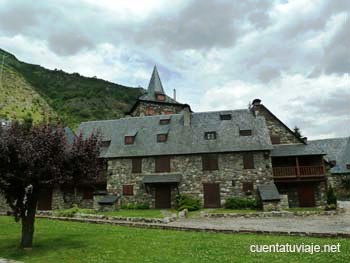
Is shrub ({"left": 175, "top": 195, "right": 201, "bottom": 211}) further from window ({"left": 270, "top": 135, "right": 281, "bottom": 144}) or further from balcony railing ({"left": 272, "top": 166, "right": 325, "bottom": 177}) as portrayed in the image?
window ({"left": 270, "top": 135, "right": 281, "bottom": 144})

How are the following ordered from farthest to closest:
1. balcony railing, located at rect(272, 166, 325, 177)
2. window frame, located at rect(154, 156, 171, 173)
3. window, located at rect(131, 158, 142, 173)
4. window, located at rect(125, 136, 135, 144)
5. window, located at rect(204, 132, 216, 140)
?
window, located at rect(125, 136, 135, 144) → window, located at rect(204, 132, 216, 140) → window, located at rect(131, 158, 142, 173) → window frame, located at rect(154, 156, 171, 173) → balcony railing, located at rect(272, 166, 325, 177)

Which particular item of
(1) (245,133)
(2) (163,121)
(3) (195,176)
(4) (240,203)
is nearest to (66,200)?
(2) (163,121)

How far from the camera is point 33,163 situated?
913 cm

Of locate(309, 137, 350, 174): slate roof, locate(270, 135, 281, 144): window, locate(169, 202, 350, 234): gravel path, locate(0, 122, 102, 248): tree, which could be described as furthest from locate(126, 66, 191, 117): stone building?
locate(0, 122, 102, 248): tree

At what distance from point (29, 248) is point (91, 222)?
256 inches

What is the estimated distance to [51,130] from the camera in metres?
10.1

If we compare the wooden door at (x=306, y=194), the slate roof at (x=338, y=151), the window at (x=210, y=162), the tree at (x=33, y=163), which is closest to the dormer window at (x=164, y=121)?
the window at (x=210, y=162)

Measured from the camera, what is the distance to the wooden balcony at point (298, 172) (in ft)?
78.8

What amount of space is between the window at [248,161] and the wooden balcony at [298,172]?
224 cm

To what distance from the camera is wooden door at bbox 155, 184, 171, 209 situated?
2464 centimetres

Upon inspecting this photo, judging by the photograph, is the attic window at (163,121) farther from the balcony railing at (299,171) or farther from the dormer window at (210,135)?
A: the balcony railing at (299,171)

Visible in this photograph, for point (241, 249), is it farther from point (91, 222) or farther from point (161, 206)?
point (161, 206)

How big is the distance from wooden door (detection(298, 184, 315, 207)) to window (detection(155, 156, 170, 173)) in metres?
11.6

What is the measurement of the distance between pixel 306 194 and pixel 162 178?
12466 millimetres
